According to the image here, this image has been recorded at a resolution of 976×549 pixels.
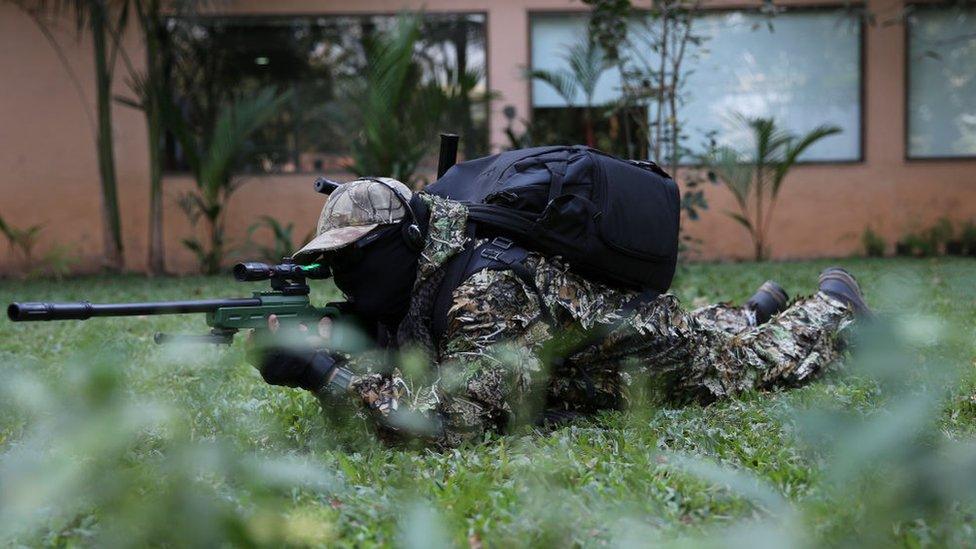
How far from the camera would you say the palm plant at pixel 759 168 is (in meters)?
9.83

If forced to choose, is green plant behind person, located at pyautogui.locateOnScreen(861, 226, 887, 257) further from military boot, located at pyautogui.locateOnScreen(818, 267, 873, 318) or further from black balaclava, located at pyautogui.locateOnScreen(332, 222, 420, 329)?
black balaclava, located at pyautogui.locateOnScreen(332, 222, 420, 329)

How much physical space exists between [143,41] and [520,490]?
932 centimetres

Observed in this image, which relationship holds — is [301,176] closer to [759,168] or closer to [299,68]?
[299,68]

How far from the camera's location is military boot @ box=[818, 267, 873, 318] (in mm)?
4203

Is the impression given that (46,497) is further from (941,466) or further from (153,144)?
(153,144)

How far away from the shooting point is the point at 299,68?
429 inches

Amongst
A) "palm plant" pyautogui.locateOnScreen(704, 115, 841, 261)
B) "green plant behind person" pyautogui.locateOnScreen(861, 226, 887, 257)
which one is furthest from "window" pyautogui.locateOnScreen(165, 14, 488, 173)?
"green plant behind person" pyautogui.locateOnScreen(861, 226, 887, 257)

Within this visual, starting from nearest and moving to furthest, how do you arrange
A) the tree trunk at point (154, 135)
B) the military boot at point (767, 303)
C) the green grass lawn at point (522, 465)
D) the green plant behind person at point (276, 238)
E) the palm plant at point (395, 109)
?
the green grass lawn at point (522, 465) < the military boot at point (767, 303) < the palm plant at point (395, 109) < the tree trunk at point (154, 135) < the green plant behind person at point (276, 238)

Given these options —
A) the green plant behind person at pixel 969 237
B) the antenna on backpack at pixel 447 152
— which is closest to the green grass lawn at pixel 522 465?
the antenna on backpack at pixel 447 152

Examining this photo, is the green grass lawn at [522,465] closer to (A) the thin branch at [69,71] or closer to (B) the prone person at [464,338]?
(B) the prone person at [464,338]

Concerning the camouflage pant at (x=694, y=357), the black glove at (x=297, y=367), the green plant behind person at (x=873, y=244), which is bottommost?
the green plant behind person at (x=873, y=244)

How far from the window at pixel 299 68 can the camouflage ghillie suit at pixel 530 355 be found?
7.35 m

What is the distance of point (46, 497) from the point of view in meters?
0.81

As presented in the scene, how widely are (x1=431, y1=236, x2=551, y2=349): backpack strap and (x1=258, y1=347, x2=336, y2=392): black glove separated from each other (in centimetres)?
38
